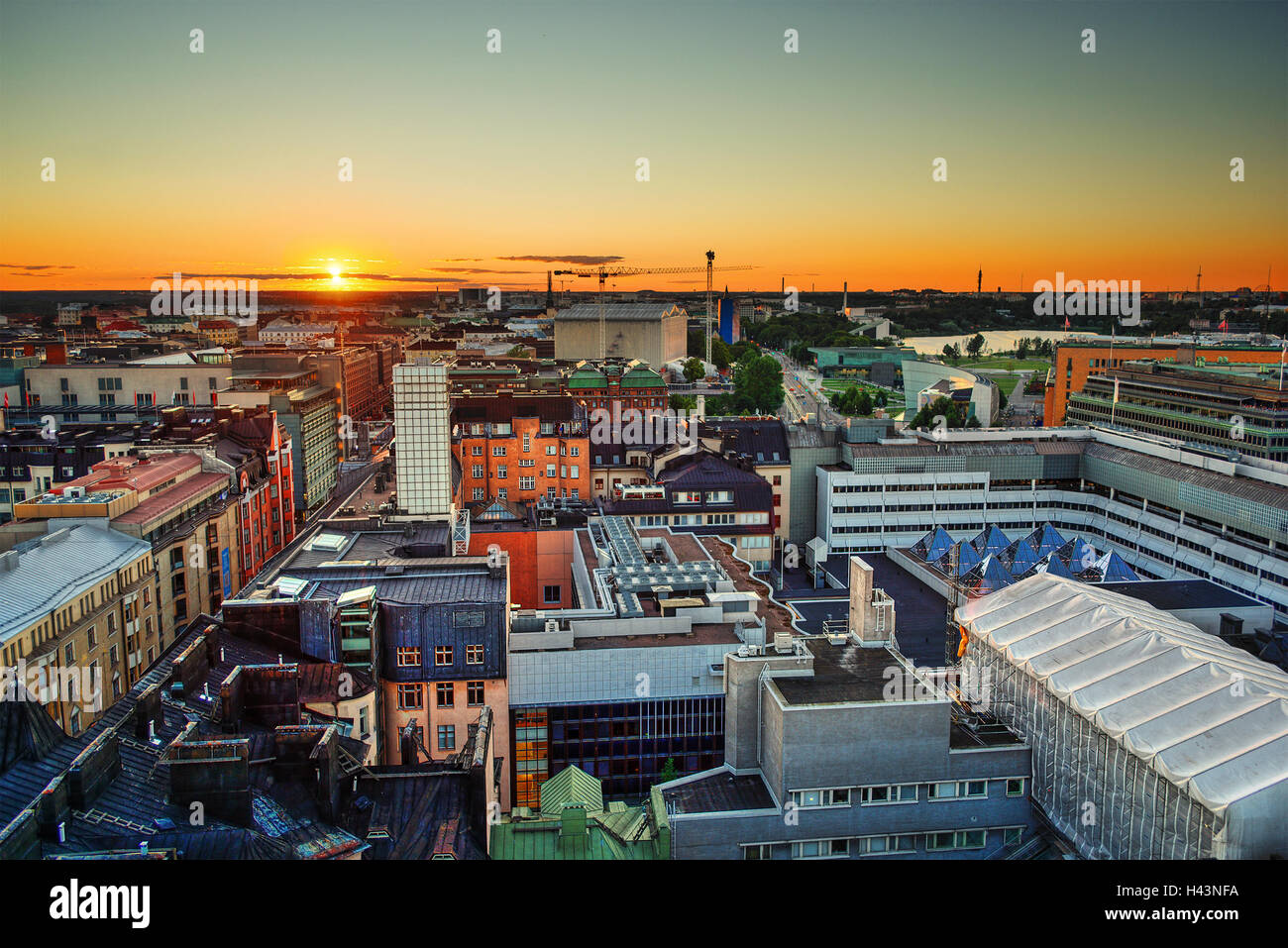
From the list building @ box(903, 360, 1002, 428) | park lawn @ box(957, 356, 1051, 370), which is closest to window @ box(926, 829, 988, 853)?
building @ box(903, 360, 1002, 428)

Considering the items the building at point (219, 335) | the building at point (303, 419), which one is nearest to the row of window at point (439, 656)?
Answer: the building at point (303, 419)

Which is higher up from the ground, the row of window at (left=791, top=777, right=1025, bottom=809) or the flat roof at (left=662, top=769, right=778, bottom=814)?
the row of window at (left=791, top=777, right=1025, bottom=809)

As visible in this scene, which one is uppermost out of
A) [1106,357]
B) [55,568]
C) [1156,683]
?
[1106,357]

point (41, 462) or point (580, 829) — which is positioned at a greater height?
point (41, 462)

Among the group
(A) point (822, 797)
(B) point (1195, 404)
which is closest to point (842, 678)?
(A) point (822, 797)

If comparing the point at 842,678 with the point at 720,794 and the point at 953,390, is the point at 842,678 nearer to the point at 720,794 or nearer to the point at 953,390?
the point at 720,794

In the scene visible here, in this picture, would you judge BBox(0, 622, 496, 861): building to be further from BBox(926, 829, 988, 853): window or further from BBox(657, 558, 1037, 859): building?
BBox(926, 829, 988, 853): window
